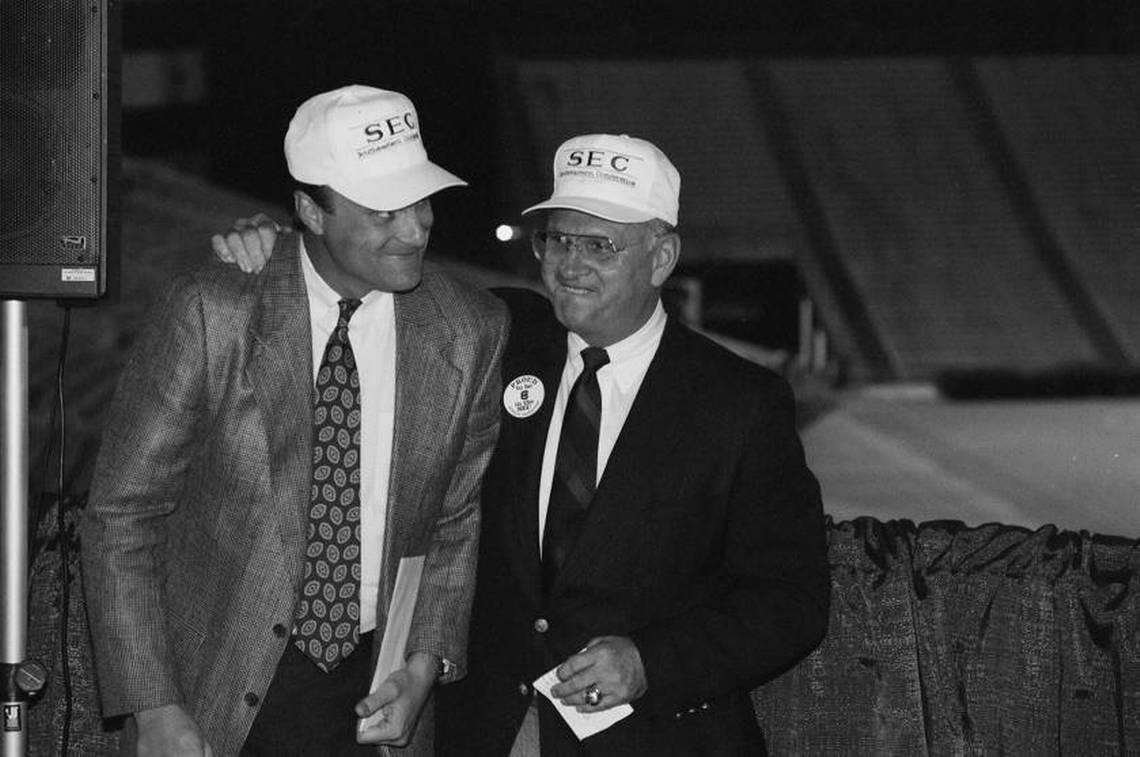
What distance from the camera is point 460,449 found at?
2035 millimetres

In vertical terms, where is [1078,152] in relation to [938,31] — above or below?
below

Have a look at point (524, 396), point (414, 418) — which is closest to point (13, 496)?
point (414, 418)

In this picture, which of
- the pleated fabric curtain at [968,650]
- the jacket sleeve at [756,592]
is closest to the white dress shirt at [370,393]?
the jacket sleeve at [756,592]

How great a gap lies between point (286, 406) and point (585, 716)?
0.61 meters

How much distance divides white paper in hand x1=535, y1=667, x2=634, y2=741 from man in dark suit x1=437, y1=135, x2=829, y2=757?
2 cm

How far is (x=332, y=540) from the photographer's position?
1.93 metres

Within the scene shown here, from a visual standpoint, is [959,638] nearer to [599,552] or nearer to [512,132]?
[599,552]

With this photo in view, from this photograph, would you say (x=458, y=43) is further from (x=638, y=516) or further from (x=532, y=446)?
(x=638, y=516)

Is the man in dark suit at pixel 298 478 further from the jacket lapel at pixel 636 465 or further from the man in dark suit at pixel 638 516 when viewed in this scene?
the jacket lapel at pixel 636 465

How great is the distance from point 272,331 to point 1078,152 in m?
5.87

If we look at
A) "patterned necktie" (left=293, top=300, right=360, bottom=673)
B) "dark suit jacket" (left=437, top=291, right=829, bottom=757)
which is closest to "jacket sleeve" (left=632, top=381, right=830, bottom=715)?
"dark suit jacket" (left=437, top=291, right=829, bottom=757)

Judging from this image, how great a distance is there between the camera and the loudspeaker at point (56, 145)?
2229 mm

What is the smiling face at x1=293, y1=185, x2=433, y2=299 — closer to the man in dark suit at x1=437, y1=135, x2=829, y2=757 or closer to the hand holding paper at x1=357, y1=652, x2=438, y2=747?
the man in dark suit at x1=437, y1=135, x2=829, y2=757

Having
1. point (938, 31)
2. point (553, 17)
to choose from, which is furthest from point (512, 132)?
point (938, 31)
